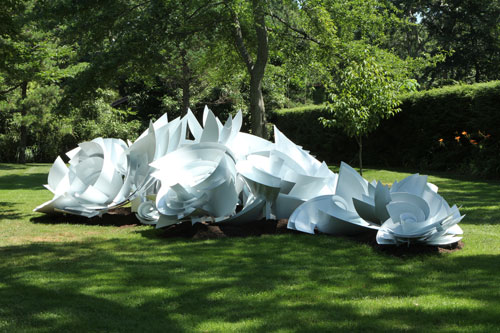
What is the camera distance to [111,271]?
6.24 m

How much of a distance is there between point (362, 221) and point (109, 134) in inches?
991

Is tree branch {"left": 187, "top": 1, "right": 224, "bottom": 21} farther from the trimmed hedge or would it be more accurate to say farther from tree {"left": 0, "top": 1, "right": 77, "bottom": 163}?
the trimmed hedge

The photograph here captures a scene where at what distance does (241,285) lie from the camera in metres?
5.58

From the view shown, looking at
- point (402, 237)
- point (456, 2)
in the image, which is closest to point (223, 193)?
point (402, 237)

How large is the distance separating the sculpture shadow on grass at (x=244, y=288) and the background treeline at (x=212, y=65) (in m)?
6.42

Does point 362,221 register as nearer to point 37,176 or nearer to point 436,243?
point 436,243

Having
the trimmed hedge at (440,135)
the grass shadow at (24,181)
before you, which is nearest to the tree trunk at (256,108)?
the trimmed hedge at (440,135)

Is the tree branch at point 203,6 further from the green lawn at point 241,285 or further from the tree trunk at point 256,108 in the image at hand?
the green lawn at point 241,285

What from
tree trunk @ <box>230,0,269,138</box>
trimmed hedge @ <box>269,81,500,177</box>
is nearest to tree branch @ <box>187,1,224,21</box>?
tree trunk @ <box>230,0,269,138</box>

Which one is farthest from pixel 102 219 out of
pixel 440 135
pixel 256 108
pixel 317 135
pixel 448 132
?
pixel 317 135

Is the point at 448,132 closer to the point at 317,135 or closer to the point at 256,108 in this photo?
the point at 256,108

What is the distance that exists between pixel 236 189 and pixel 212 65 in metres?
15.6

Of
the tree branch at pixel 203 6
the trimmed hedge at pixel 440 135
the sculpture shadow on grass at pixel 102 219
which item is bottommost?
the sculpture shadow on grass at pixel 102 219

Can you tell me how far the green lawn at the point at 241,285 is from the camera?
445 centimetres
